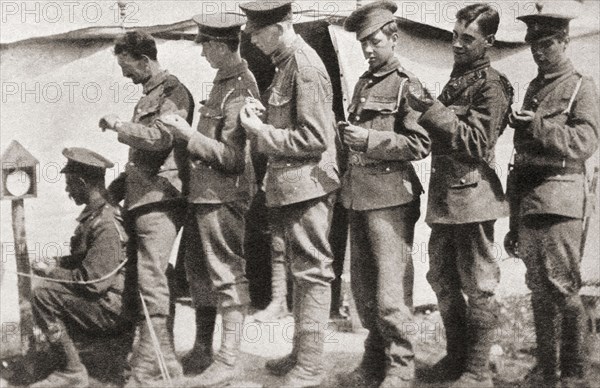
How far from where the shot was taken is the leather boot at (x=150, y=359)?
430cm

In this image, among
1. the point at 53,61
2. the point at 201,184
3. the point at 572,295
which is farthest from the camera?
the point at 53,61

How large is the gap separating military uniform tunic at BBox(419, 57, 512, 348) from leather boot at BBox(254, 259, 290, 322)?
156cm

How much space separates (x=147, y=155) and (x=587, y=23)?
337 centimetres

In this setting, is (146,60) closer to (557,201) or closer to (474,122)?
(474,122)

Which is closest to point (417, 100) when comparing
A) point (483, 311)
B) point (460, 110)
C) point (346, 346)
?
point (460, 110)

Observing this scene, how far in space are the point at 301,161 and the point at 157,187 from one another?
930 millimetres

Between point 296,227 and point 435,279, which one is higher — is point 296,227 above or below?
above

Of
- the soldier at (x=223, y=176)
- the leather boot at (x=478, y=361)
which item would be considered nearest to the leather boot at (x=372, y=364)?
the leather boot at (x=478, y=361)

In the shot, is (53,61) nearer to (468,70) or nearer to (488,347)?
(468,70)

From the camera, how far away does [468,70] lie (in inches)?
161

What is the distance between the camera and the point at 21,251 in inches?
175

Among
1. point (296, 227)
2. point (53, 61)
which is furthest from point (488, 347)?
point (53, 61)

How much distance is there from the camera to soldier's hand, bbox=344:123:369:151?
3.93 m

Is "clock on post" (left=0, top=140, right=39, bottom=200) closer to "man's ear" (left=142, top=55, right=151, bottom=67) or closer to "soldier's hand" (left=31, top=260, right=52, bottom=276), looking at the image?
"soldier's hand" (left=31, top=260, right=52, bottom=276)
